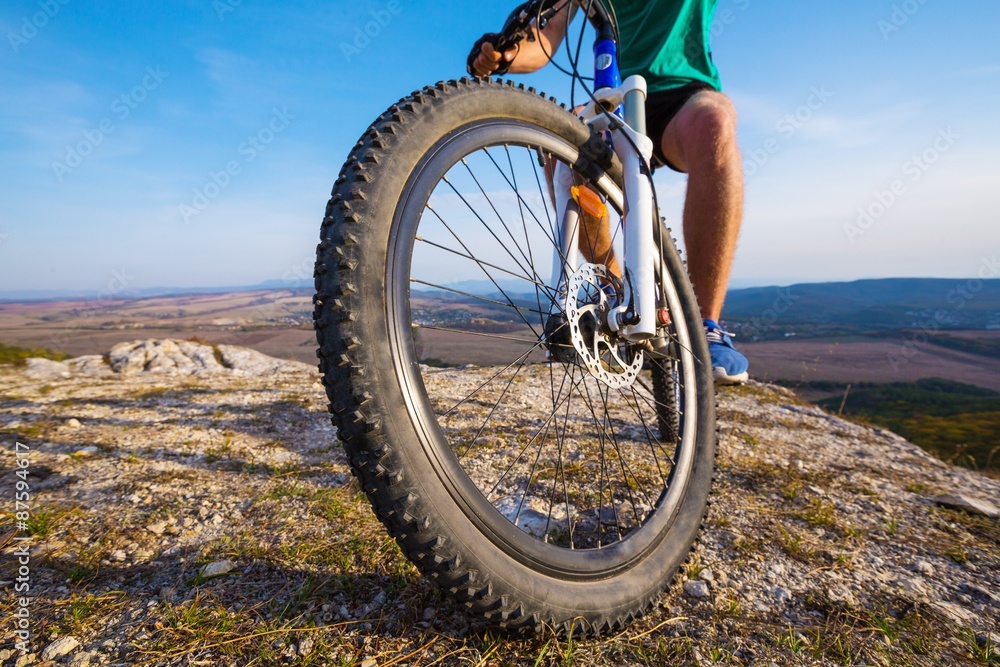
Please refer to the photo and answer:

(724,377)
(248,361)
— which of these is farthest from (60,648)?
(248,361)

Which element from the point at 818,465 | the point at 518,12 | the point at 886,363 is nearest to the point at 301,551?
the point at 518,12

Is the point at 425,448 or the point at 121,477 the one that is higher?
the point at 425,448

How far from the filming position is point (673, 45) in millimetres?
2465

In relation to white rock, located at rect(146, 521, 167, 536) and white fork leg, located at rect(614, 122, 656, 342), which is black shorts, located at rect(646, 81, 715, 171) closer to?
white fork leg, located at rect(614, 122, 656, 342)

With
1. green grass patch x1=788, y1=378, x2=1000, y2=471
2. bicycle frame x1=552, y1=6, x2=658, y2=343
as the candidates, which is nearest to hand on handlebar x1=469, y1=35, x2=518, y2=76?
bicycle frame x1=552, y1=6, x2=658, y2=343

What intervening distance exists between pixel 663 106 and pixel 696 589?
2.30 m

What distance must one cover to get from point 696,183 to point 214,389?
4341 mm

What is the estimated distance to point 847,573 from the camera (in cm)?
150

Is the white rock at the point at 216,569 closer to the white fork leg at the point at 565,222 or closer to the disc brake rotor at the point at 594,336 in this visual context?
the disc brake rotor at the point at 594,336

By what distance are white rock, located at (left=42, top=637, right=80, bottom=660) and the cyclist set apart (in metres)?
1.97

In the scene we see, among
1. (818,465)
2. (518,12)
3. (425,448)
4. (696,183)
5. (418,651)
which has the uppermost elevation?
(518,12)

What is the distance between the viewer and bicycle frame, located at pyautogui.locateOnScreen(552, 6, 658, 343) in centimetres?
167

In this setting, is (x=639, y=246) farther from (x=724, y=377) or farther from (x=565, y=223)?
(x=724, y=377)

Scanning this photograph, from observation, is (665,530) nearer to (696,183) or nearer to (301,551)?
(301,551)
